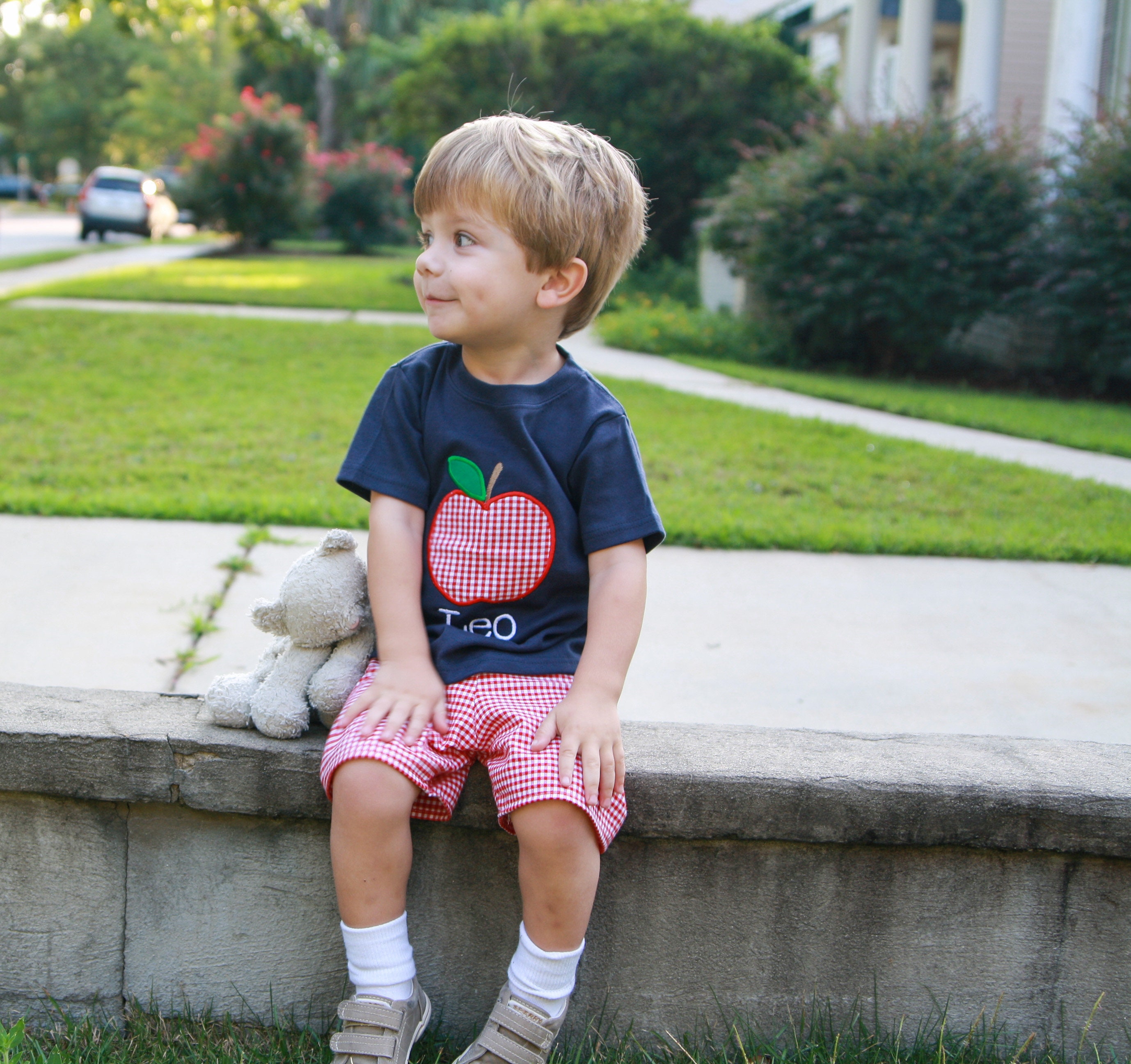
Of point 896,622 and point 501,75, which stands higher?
point 501,75

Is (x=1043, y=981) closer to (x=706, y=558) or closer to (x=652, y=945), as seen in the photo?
(x=652, y=945)

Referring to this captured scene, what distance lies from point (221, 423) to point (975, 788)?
4227mm

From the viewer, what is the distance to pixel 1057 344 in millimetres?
8961

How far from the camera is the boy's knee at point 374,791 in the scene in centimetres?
163

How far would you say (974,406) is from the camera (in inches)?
291

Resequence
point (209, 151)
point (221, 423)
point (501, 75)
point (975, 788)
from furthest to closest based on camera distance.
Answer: point (209, 151) < point (501, 75) < point (221, 423) < point (975, 788)

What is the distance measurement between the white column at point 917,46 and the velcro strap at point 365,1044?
13887 mm

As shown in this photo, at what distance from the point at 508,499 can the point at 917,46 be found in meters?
13.8

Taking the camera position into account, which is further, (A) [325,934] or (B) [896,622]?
(B) [896,622]

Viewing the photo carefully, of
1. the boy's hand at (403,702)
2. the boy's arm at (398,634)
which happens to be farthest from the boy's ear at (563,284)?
the boy's hand at (403,702)

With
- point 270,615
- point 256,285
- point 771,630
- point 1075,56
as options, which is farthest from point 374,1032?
point 256,285

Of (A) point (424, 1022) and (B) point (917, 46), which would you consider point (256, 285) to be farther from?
(A) point (424, 1022)

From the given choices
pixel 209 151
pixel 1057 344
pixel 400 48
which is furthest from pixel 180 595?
pixel 400 48

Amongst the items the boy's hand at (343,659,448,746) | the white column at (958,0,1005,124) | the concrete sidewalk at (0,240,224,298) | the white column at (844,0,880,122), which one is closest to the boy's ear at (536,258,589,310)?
the boy's hand at (343,659,448,746)
